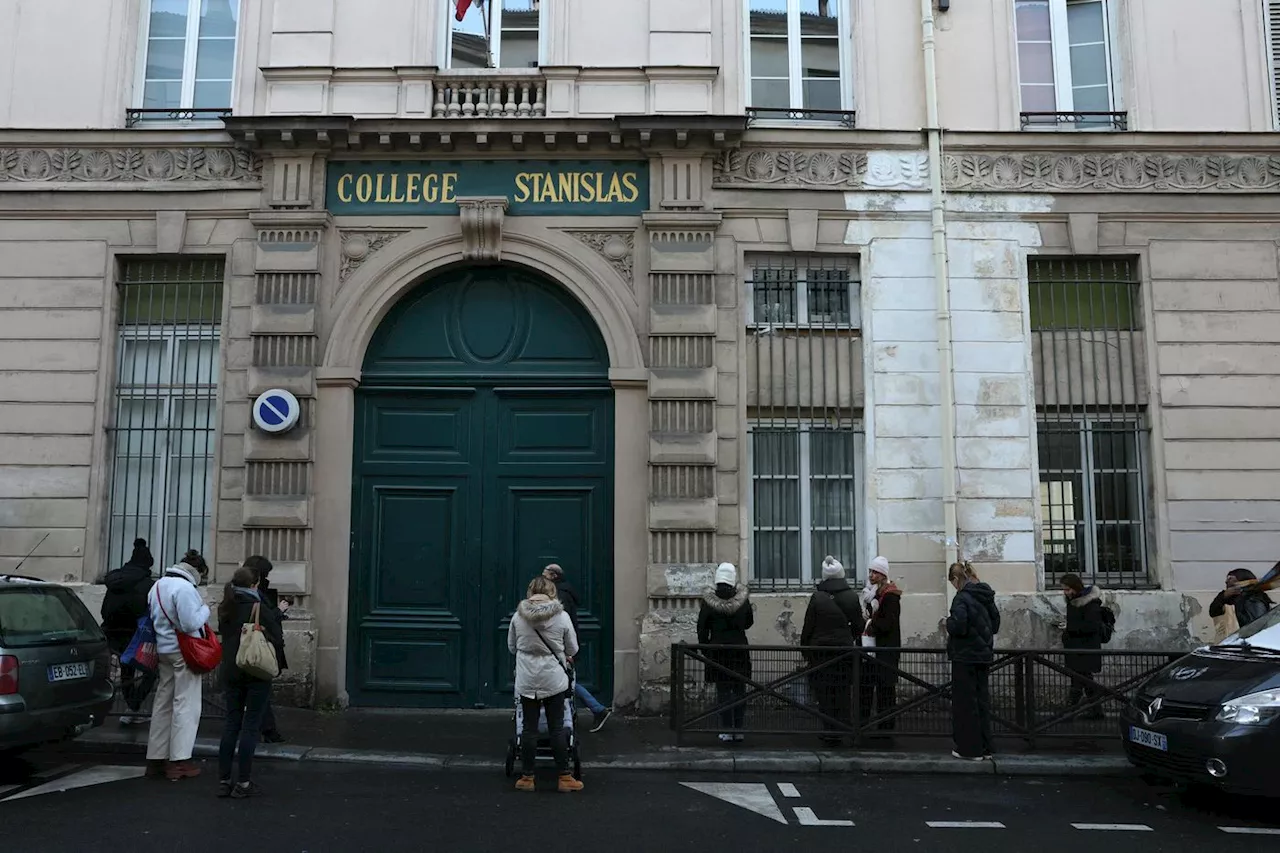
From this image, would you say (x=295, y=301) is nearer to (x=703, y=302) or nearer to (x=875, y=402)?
(x=703, y=302)

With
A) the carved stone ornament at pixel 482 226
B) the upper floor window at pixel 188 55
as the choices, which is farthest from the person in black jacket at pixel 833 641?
the upper floor window at pixel 188 55

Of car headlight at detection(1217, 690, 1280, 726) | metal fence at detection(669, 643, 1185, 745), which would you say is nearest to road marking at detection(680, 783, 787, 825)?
metal fence at detection(669, 643, 1185, 745)

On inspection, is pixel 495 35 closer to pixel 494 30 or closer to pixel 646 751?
pixel 494 30

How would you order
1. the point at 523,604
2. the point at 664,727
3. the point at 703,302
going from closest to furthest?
the point at 523,604, the point at 664,727, the point at 703,302

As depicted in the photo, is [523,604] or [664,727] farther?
[664,727]

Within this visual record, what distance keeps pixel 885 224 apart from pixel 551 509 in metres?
4.72

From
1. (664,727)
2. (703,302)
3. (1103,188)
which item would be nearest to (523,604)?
(664,727)

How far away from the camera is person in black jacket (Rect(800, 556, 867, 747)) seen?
28.5 ft

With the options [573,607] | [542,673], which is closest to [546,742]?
[542,673]

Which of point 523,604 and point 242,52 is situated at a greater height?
point 242,52

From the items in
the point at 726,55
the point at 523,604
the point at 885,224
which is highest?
the point at 726,55

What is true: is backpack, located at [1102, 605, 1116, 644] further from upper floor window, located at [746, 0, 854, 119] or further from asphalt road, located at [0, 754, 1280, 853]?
upper floor window, located at [746, 0, 854, 119]

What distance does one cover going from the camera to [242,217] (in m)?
11.2

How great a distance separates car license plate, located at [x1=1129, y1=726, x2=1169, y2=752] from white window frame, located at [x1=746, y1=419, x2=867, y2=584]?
3.80m
